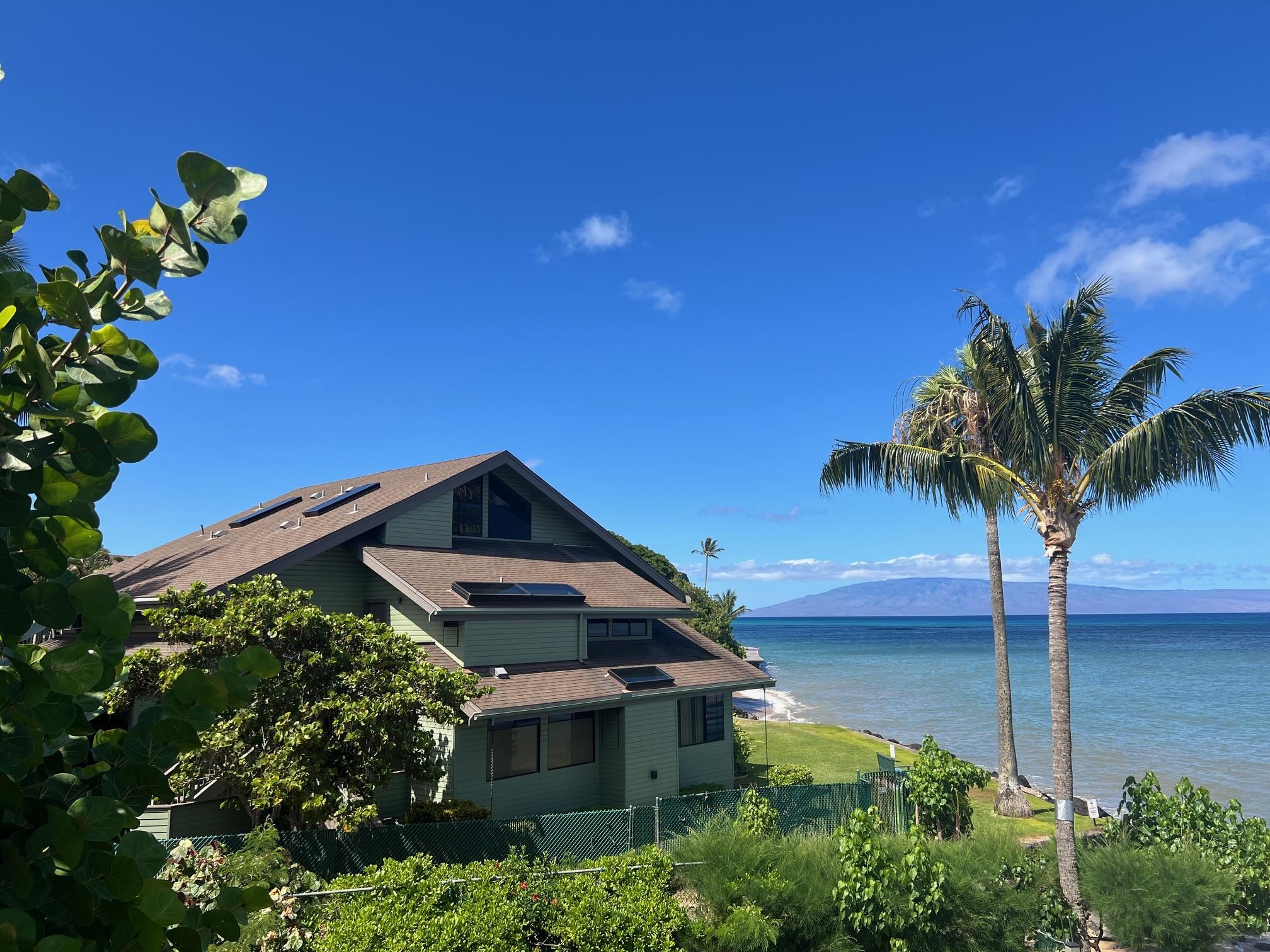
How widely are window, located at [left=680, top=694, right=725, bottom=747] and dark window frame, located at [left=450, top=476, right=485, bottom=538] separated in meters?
8.00

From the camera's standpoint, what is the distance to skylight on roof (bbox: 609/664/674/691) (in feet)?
67.4

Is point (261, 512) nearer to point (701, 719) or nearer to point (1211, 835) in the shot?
point (701, 719)

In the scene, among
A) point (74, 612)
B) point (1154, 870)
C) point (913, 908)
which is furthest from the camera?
point (1154, 870)

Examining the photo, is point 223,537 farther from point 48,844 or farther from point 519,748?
point 48,844

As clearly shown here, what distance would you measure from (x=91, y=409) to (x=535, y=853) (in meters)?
14.6

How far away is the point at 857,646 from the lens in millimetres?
162250

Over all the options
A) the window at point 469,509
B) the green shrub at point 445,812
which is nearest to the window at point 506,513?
the window at point 469,509

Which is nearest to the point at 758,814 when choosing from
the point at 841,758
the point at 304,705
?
the point at 304,705

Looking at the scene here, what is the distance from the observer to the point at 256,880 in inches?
420

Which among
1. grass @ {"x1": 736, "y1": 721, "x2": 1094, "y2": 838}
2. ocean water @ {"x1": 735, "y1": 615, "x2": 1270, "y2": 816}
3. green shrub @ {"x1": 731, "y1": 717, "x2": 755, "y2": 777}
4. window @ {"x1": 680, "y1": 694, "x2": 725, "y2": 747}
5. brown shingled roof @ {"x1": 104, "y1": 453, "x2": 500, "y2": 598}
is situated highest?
brown shingled roof @ {"x1": 104, "y1": 453, "x2": 500, "y2": 598}

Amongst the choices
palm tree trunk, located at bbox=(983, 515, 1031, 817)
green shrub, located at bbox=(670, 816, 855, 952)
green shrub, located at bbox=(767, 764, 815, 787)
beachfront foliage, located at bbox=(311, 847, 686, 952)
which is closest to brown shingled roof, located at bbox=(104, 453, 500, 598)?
beachfront foliage, located at bbox=(311, 847, 686, 952)

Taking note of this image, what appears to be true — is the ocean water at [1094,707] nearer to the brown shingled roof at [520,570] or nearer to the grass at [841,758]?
the grass at [841,758]

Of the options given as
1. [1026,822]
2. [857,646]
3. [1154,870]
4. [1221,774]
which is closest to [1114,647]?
[857,646]

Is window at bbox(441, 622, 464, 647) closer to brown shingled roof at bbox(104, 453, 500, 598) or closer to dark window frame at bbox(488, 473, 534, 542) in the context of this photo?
brown shingled roof at bbox(104, 453, 500, 598)
